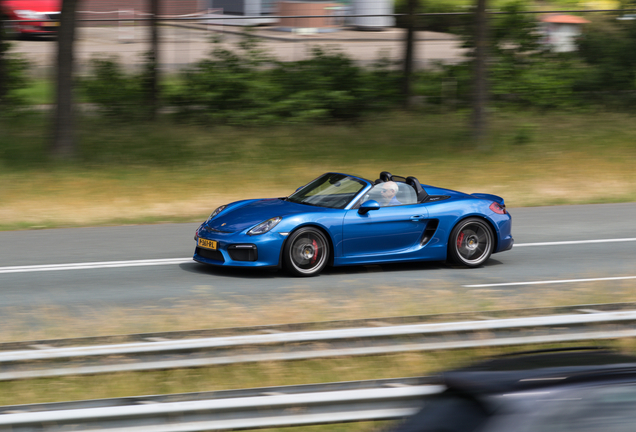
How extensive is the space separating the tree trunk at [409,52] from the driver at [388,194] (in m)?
14.2

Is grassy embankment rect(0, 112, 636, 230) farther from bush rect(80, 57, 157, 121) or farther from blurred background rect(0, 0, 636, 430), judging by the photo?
bush rect(80, 57, 157, 121)

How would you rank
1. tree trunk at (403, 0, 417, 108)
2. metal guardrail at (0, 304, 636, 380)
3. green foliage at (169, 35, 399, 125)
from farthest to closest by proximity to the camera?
tree trunk at (403, 0, 417, 108) → green foliage at (169, 35, 399, 125) → metal guardrail at (0, 304, 636, 380)

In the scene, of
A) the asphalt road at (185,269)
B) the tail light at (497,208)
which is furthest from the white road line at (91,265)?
the tail light at (497,208)

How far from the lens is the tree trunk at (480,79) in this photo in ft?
62.7

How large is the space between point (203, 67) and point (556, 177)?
10383 millimetres

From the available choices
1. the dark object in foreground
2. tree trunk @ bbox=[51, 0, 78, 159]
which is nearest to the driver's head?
the dark object in foreground

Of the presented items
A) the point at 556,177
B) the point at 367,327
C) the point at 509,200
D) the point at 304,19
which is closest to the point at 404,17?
the point at 304,19

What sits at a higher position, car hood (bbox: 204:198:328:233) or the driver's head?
the driver's head

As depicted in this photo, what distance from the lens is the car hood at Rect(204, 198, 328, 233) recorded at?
906 cm

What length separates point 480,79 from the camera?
19.6 metres

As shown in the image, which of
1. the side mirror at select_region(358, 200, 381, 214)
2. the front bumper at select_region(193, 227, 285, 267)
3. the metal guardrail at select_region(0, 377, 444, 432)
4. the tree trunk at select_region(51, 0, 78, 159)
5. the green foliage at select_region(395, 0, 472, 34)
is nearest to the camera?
the metal guardrail at select_region(0, 377, 444, 432)

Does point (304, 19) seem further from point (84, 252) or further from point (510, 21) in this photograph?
point (84, 252)

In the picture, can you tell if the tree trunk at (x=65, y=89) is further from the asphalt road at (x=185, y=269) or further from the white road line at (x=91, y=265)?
the white road line at (x=91, y=265)

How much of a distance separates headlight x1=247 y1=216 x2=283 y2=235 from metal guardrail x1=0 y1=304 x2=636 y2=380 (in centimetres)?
305
